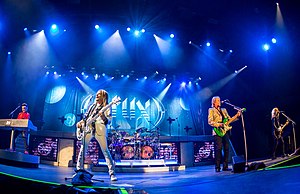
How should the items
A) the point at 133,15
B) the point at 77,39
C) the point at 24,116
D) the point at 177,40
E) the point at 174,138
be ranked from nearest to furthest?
the point at 24,116, the point at 174,138, the point at 133,15, the point at 77,39, the point at 177,40

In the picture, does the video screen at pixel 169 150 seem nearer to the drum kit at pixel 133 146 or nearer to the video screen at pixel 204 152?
the drum kit at pixel 133 146

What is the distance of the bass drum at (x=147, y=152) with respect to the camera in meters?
10.1

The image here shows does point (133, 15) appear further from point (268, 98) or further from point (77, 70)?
point (268, 98)

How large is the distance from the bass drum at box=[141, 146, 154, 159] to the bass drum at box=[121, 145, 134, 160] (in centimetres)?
48

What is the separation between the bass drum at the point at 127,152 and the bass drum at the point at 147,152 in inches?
18.8

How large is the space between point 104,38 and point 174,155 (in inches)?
345

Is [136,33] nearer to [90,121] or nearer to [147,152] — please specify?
[147,152]

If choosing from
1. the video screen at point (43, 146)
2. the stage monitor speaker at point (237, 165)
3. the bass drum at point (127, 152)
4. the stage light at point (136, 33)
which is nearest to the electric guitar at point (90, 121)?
the stage monitor speaker at point (237, 165)

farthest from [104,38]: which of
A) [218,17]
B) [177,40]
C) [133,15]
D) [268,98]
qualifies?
[268,98]

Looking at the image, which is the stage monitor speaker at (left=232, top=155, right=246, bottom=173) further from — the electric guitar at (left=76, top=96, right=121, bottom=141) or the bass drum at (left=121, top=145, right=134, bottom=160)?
the bass drum at (left=121, top=145, right=134, bottom=160)

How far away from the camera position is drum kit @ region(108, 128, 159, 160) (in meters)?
9.81

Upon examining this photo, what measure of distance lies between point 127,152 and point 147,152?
34.5 inches

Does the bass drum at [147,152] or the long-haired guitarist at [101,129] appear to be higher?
the long-haired guitarist at [101,129]

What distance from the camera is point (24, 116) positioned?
25.3 feet
